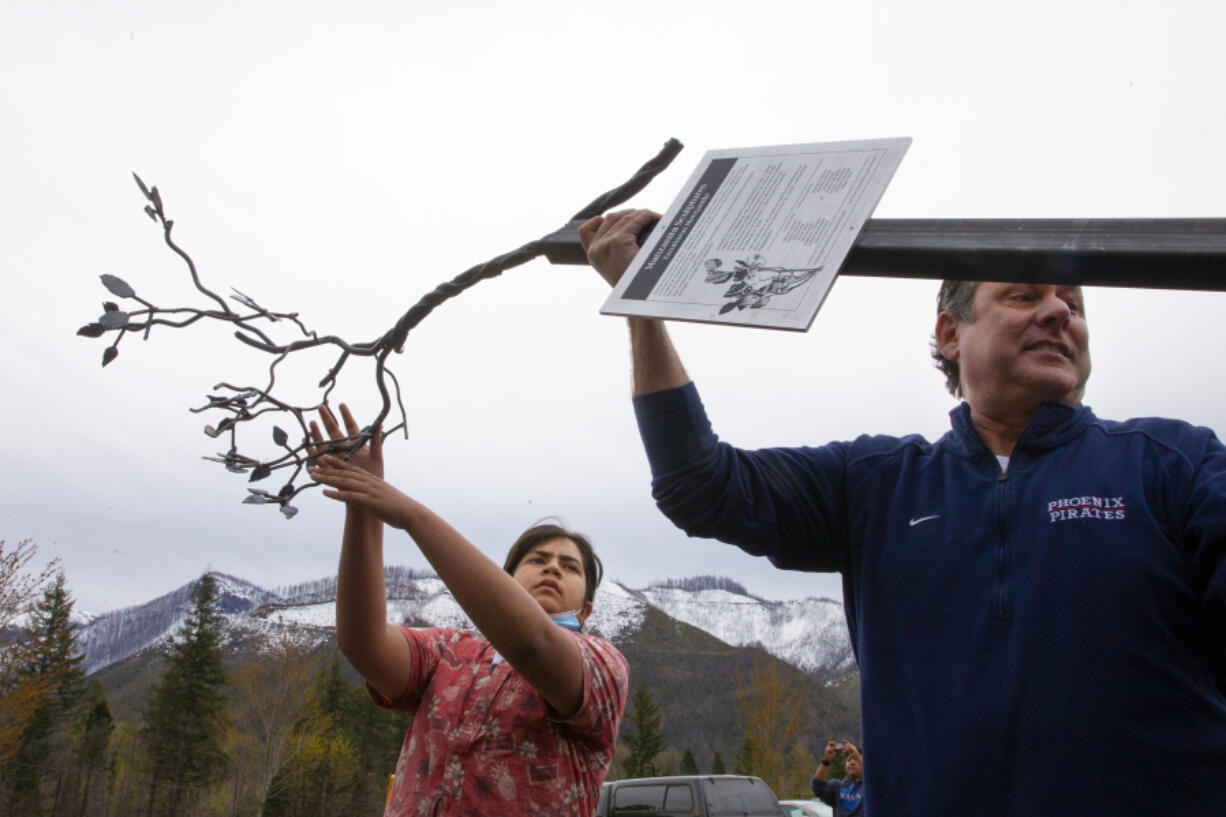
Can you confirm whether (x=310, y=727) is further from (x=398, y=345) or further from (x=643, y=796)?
(x=398, y=345)

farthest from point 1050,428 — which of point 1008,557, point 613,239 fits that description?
point 613,239

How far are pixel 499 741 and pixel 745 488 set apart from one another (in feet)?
3.29

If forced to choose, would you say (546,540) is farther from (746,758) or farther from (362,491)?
(746,758)

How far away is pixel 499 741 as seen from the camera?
6.98ft

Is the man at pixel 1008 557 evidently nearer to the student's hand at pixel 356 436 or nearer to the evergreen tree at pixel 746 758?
the student's hand at pixel 356 436

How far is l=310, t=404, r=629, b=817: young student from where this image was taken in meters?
1.93

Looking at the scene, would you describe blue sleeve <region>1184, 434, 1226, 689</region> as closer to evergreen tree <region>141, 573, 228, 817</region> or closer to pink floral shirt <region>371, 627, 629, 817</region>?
pink floral shirt <region>371, 627, 629, 817</region>

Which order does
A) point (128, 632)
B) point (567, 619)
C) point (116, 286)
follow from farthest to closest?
point (128, 632) → point (567, 619) → point (116, 286)

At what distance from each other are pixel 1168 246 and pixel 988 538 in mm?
613

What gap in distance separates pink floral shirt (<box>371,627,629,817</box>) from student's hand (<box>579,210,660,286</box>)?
1174 mm

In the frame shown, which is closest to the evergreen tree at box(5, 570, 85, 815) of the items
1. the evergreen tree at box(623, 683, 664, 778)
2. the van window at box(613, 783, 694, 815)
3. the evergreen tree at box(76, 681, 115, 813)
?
the evergreen tree at box(76, 681, 115, 813)

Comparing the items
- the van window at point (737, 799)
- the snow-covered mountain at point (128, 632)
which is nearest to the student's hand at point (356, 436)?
the van window at point (737, 799)

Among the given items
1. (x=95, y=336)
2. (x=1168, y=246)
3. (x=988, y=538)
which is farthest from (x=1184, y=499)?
(x=95, y=336)

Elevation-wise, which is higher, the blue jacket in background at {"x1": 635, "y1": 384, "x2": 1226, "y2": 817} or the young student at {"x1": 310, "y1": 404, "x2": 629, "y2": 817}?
the blue jacket in background at {"x1": 635, "y1": 384, "x2": 1226, "y2": 817}
